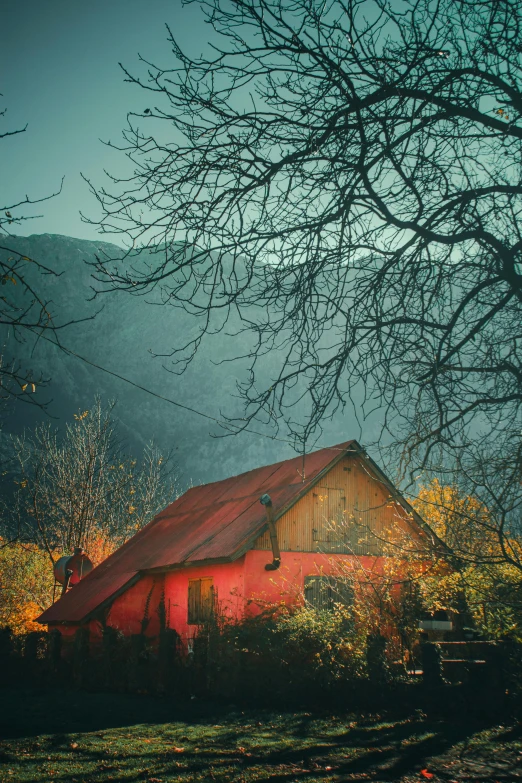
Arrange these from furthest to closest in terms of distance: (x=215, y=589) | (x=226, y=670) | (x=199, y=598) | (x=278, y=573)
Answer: (x=199, y=598), (x=215, y=589), (x=278, y=573), (x=226, y=670)

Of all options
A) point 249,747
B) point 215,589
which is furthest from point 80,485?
point 249,747

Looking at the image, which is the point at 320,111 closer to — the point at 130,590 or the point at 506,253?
the point at 506,253

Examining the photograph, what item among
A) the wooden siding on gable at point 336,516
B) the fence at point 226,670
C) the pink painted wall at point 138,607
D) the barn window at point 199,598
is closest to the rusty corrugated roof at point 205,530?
the pink painted wall at point 138,607

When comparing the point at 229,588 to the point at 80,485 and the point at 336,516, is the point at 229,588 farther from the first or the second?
the point at 80,485

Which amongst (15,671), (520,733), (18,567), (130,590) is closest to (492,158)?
(520,733)

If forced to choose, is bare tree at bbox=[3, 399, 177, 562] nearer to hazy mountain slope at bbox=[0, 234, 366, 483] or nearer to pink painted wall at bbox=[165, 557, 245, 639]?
pink painted wall at bbox=[165, 557, 245, 639]

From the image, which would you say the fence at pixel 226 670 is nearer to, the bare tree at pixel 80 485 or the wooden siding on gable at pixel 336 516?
the wooden siding on gable at pixel 336 516

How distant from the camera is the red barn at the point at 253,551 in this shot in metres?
15.5

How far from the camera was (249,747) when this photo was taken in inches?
288

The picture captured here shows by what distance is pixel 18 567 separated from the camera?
28.7 meters

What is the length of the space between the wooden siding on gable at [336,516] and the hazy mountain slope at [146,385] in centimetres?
8200

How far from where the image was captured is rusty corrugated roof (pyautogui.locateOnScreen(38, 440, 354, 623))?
16.1m

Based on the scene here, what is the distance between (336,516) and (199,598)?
14.3ft

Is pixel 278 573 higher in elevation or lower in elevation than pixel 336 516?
lower
